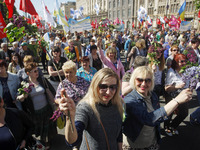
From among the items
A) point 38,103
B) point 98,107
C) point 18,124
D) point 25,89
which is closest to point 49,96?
point 38,103

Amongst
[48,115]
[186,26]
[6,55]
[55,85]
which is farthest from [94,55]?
[186,26]

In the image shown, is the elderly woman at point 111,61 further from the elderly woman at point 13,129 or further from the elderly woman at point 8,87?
the elderly woman at point 13,129

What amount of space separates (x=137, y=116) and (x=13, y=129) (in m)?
1.57

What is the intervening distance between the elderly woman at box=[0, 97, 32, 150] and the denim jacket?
54.7 inches

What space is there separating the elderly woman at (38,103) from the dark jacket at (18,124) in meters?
0.63

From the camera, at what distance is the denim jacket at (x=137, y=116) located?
1.63 metres

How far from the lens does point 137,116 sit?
5.77 feet

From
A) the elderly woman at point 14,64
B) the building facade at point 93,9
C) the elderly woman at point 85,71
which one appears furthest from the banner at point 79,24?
the building facade at point 93,9

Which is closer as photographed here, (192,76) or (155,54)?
(192,76)

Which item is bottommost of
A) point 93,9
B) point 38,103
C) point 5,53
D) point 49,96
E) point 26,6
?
point 38,103

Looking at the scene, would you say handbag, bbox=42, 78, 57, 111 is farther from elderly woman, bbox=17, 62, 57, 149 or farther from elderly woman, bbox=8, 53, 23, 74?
elderly woman, bbox=8, 53, 23, 74

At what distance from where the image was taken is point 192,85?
181 cm

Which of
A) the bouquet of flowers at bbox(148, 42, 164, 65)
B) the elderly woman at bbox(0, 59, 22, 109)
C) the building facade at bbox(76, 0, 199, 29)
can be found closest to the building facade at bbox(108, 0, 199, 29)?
the building facade at bbox(76, 0, 199, 29)

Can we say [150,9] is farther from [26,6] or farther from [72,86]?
[72,86]
